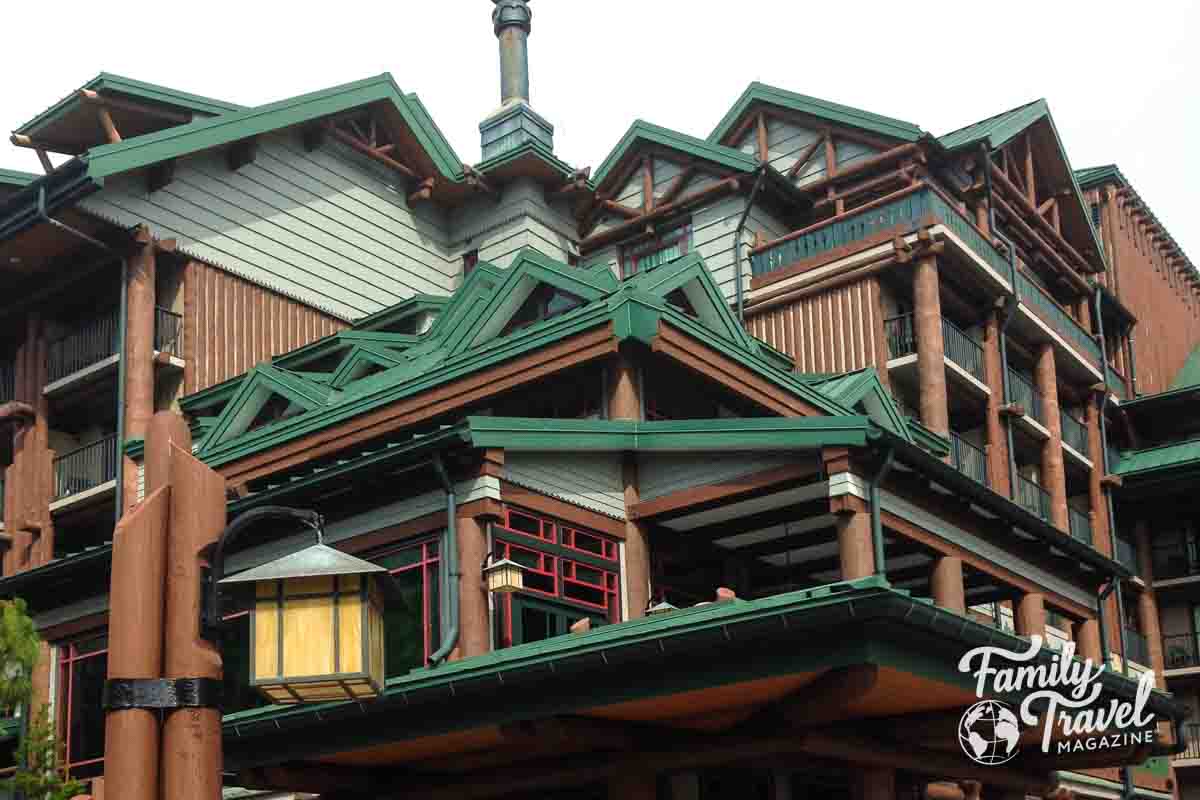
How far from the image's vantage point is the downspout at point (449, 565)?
65.3 feet

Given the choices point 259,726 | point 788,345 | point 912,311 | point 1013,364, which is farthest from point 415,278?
point 259,726

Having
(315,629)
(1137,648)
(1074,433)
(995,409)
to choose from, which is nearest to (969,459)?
(995,409)

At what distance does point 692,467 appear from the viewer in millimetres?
22125

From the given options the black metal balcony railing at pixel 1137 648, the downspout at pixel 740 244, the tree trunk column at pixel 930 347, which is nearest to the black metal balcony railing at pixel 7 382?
the downspout at pixel 740 244

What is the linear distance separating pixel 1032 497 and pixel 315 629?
31558mm

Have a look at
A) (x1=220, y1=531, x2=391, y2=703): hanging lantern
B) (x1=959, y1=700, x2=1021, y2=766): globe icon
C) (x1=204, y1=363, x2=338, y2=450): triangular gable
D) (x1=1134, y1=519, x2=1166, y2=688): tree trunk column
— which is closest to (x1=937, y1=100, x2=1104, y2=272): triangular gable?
(x1=1134, y1=519, x2=1166, y2=688): tree trunk column

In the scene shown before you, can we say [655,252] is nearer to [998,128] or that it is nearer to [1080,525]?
[998,128]

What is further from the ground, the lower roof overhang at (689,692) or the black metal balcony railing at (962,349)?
the black metal balcony railing at (962,349)

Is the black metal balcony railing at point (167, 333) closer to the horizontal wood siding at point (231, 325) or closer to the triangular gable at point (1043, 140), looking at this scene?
the horizontal wood siding at point (231, 325)

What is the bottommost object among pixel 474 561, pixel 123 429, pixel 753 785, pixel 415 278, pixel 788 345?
pixel 753 785

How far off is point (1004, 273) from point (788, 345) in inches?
213

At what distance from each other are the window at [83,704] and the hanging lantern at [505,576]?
9.02m

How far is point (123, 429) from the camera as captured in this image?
30188 mm

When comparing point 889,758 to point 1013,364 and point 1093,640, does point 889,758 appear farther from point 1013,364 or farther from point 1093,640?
point 1013,364
